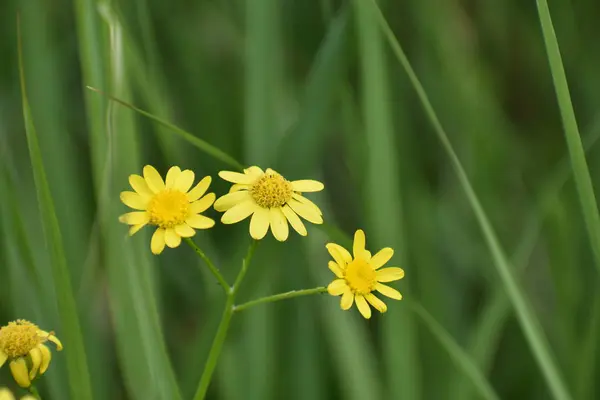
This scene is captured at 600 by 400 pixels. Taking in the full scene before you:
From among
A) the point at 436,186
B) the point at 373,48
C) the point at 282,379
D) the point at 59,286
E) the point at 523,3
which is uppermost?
the point at 523,3

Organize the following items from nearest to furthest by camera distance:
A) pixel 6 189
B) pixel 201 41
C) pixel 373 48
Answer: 1. pixel 6 189
2. pixel 373 48
3. pixel 201 41

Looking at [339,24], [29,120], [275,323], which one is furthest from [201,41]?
[29,120]

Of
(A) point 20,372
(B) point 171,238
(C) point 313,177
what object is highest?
(C) point 313,177

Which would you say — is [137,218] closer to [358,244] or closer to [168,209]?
[168,209]

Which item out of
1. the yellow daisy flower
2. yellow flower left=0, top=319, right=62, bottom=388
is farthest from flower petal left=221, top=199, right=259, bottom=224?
yellow flower left=0, top=319, right=62, bottom=388

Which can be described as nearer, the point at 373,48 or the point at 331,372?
the point at 373,48

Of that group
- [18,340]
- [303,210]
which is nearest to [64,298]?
[18,340]

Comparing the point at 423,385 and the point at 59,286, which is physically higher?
the point at 423,385

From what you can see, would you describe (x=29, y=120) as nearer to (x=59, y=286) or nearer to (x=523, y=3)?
(x=59, y=286)
